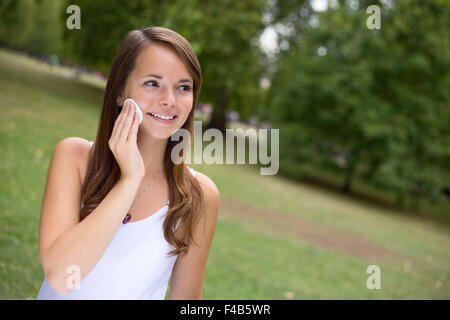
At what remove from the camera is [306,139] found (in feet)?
66.2

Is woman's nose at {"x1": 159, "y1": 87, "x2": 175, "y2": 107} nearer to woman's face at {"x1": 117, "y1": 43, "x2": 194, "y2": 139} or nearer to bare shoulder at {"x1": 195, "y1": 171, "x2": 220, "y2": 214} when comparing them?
woman's face at {"x1": 117, "y1": 43, "x2": 194, "y2": 139}

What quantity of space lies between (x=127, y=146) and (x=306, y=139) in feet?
62.7

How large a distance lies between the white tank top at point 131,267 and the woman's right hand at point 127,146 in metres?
0.42

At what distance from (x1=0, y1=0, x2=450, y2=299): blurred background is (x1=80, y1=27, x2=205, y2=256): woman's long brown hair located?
2943 millimetres

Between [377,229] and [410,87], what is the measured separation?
350 inches

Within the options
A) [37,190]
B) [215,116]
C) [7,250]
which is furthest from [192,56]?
[215,116]

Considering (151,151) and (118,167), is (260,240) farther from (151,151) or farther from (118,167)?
(118,167)

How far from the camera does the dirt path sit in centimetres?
990
